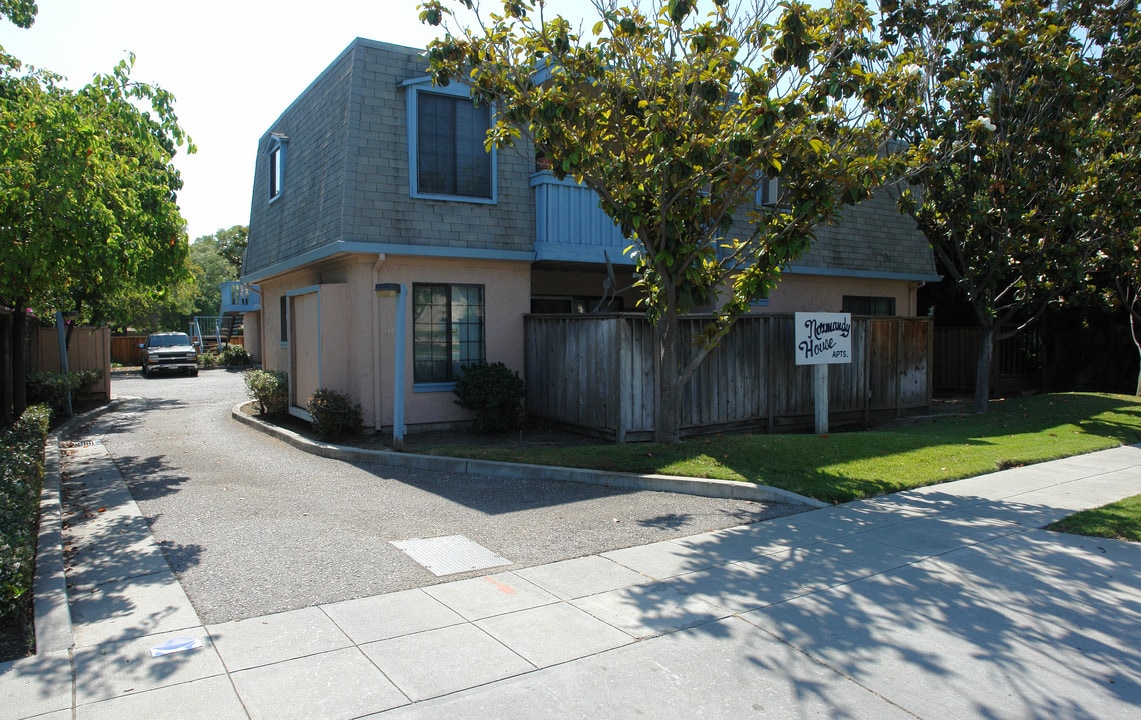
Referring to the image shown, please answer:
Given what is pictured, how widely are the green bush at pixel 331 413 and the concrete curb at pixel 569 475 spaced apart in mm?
312

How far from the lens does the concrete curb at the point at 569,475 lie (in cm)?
826

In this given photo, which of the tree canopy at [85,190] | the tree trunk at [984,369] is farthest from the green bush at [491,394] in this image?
the tree trunk at [984,369]

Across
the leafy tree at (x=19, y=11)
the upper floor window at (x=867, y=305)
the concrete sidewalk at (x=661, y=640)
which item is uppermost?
the leafy tree at (x=19, y=11)

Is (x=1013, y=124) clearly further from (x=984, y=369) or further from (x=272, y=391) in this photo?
(x=272, y=391)

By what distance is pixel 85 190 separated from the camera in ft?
26.7

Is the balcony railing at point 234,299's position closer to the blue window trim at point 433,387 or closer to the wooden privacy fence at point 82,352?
the wooden privacy fence at point 82,352

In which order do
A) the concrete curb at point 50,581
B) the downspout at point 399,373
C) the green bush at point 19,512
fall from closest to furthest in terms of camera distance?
the concrete curb at point 50,581
the green bush at point 19,512
the downspout at point 399,373

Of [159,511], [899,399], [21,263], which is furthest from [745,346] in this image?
[21,263]

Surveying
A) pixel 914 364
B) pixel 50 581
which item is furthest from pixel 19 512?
pixel 914 364

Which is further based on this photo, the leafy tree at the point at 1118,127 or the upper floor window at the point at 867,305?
the upper floor window at the point at 867,305

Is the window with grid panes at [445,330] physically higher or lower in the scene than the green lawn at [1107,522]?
higher

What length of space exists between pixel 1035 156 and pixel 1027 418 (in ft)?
15.4

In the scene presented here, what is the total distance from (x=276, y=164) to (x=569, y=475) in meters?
10.5

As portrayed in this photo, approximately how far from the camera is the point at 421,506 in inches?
314
